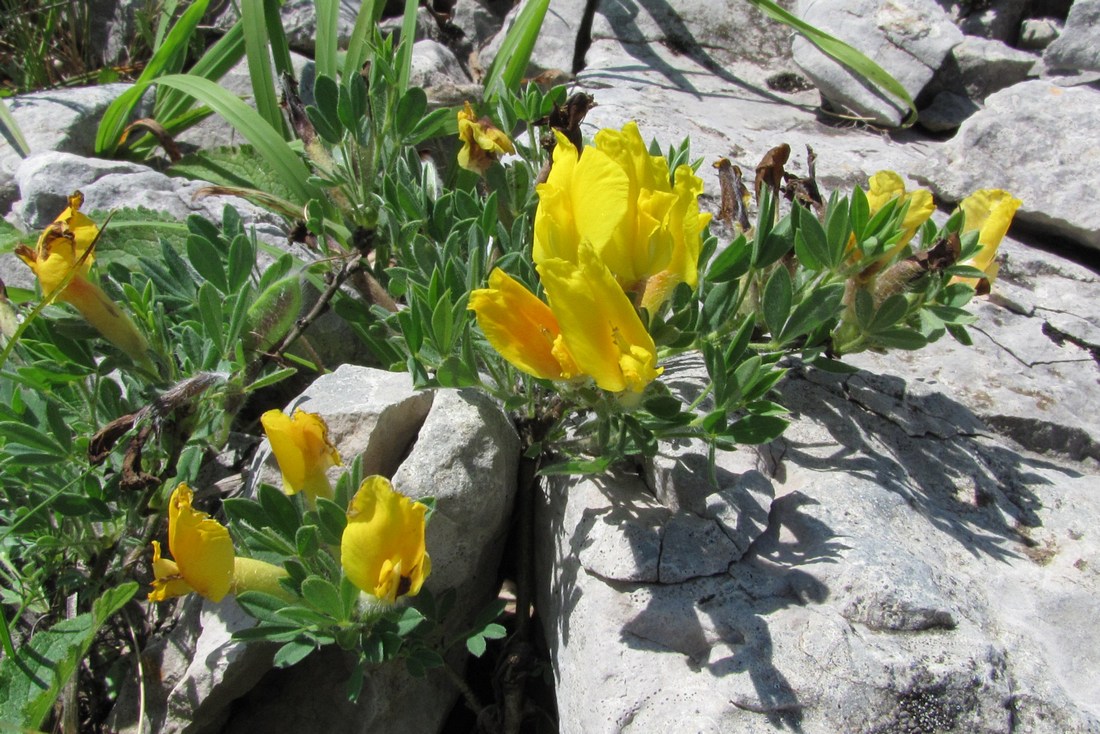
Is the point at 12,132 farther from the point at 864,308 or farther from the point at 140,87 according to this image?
the point at 864,308

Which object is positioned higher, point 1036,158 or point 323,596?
point 1036,158

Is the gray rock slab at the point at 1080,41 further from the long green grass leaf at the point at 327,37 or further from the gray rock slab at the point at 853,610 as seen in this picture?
the long green grass leaf at the point at 327,37

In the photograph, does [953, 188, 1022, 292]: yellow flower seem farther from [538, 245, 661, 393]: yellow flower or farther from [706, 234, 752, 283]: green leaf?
[538, 245, 661, 393]: yellow flower

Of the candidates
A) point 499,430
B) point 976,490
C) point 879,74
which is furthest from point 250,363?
point 879,74

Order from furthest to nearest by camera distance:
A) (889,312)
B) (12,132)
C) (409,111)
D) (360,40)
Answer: (360,40) < (12,132) < (409,111) < (889,312)

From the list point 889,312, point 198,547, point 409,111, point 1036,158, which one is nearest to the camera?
point 198,547

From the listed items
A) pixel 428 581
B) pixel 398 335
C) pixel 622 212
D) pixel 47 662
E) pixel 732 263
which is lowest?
pixel 47 662

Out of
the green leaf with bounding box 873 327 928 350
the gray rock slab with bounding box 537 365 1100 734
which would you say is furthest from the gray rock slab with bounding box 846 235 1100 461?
the green leaf with bounding box 873 327 928 350

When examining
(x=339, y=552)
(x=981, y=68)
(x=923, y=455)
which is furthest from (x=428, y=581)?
(x=981, y=68)
